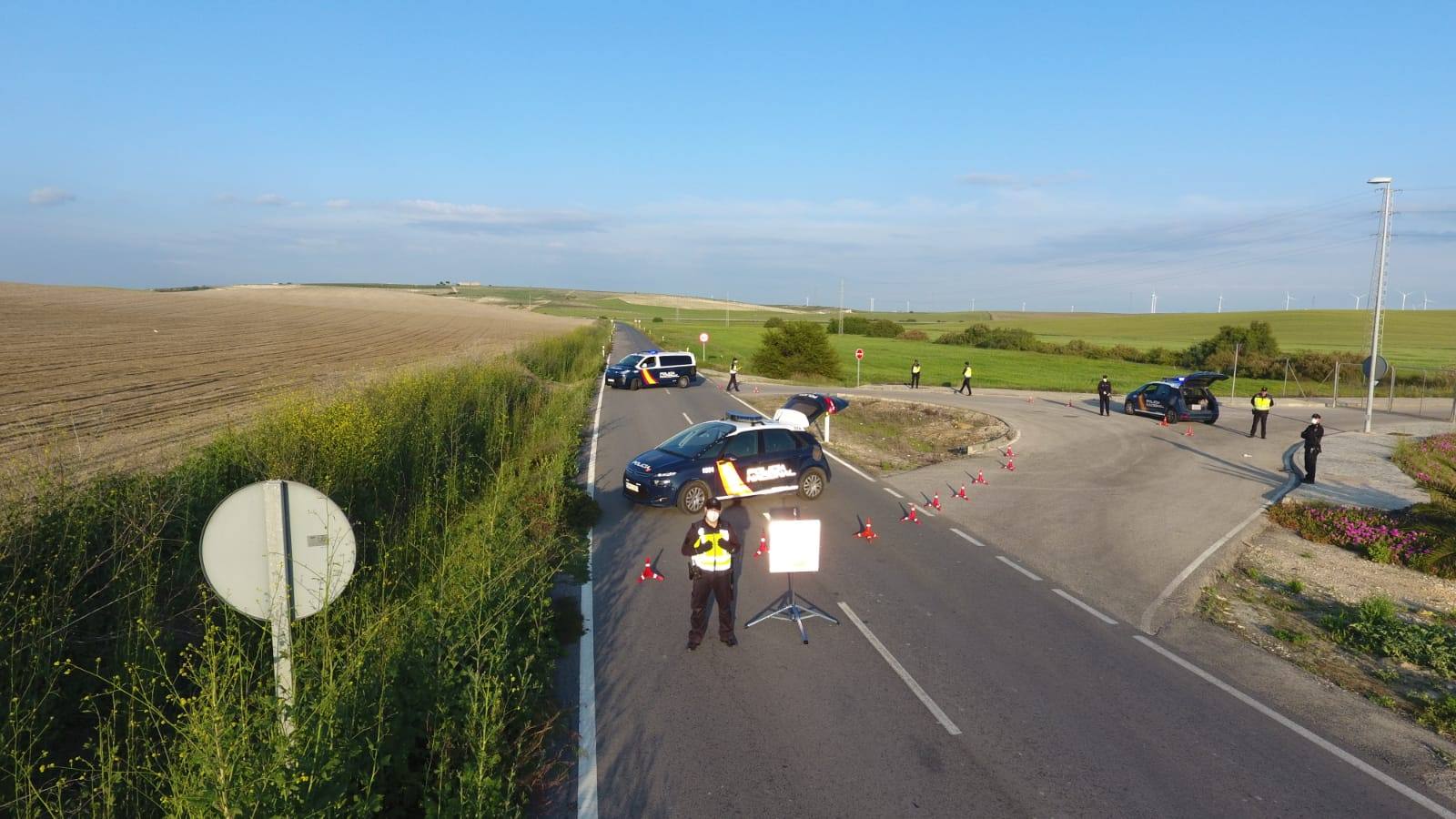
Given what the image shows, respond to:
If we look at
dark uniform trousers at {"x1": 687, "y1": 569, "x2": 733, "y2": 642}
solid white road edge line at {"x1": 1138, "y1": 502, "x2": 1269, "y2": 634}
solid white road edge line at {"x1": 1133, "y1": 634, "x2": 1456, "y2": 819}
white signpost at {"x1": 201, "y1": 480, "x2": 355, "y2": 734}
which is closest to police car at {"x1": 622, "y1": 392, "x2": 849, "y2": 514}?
dark uniform trousers at {"x1": 687, "y1": 569, "x2": 733, "y2": 642}

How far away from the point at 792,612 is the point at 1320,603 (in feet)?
24.6

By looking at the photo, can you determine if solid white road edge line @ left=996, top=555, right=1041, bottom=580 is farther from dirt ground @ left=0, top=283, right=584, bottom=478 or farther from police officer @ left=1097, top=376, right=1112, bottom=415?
police officer @ left=1097, top=376, right=1112, bottom=415

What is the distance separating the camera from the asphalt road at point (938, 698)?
19.6ft

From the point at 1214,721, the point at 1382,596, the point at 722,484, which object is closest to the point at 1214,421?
the point at 1382,596

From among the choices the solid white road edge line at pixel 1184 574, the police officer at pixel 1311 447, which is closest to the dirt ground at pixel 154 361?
the solid white road edge line at pixel 1184 574

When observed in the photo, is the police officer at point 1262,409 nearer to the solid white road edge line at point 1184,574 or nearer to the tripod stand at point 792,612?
the solid white road edge line at point 1184,574

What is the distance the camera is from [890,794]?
590 cm

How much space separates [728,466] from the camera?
14.6 meters

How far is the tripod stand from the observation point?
9.12 meters

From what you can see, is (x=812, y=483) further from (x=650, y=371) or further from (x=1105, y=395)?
(x=650, y=371)

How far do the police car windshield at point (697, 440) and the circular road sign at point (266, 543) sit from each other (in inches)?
398

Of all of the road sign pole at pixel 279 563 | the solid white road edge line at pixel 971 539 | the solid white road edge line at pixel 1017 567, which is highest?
the road sign pole at pixel 279 563

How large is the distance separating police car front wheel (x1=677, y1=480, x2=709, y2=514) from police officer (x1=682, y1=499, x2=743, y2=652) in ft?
18.5

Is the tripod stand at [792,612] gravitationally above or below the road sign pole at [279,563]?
below
